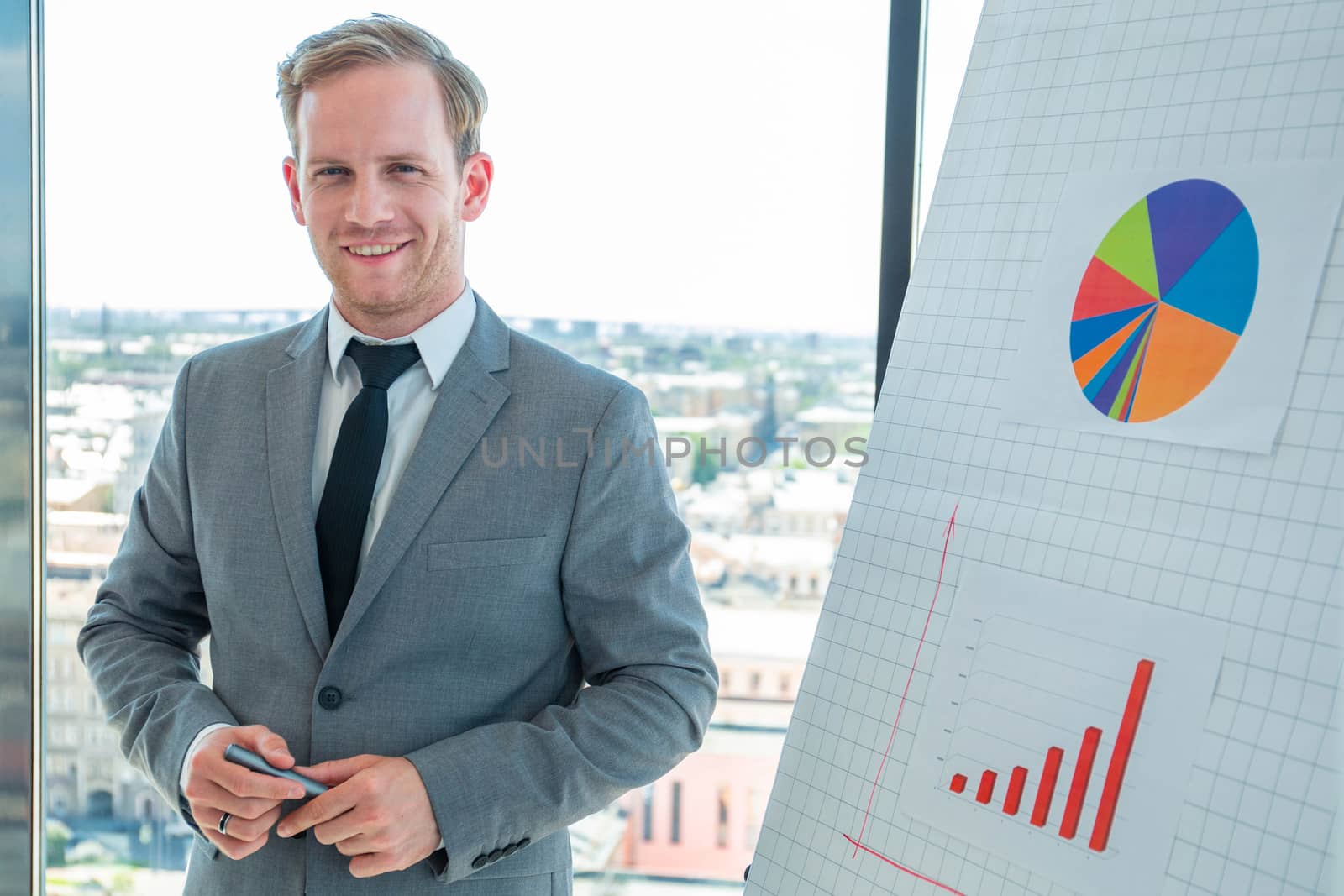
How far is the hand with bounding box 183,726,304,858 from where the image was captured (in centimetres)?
91

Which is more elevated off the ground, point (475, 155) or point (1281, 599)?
point (475, 155)

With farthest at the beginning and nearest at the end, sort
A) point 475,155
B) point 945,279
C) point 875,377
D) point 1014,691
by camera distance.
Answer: point 875,377 → point 475,155 → point 945,279 → point 1014,691

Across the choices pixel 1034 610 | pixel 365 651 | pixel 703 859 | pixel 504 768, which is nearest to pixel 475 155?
pixel 365 651

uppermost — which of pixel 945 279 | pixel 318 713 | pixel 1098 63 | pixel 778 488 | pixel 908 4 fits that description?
pixel 908 4

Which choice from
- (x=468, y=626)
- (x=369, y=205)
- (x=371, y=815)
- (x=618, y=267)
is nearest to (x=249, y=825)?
(x=371, y=815)

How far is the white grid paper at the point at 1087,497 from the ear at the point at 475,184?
0.58 metres

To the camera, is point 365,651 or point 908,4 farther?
point 908,4

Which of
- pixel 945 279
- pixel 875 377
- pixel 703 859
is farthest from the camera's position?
pixel 703 859

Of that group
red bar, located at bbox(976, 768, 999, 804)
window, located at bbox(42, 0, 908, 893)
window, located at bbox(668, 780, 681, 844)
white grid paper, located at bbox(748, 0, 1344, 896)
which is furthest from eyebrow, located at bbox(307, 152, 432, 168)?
window, located at bbox(668, 780, 681, 844)

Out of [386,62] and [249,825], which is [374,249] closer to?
[386,62]

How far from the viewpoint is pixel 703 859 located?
153cm

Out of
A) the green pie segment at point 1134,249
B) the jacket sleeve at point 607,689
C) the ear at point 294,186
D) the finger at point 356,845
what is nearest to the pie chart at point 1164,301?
the green pie segment at point 1134,249

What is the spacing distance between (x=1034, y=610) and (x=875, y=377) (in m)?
0.76

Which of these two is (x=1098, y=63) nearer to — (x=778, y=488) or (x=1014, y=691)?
(x=1014, y=691)
